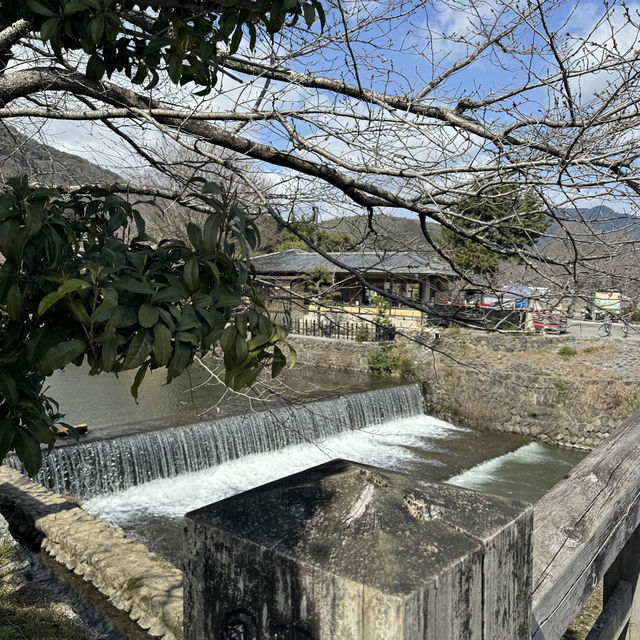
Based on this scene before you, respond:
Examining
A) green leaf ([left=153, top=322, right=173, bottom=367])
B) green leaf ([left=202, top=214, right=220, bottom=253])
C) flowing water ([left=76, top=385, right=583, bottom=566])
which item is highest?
green leaf ([left=202, top=214, right=220, bottom=253])

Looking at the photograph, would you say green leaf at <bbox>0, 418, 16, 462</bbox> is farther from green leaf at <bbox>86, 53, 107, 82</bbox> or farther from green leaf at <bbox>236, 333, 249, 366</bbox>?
green leaf at <bbox>86, 53, 107, 82</bbox>

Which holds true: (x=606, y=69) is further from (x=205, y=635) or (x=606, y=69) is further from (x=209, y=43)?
(x=205, y=635)

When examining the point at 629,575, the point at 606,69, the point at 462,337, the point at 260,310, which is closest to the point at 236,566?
the point at 260,310

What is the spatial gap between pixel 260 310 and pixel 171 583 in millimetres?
4304

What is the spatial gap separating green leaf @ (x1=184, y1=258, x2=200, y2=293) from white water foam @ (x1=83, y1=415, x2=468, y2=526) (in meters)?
5.08

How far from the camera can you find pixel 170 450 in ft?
28.4

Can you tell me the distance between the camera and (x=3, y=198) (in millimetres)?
745

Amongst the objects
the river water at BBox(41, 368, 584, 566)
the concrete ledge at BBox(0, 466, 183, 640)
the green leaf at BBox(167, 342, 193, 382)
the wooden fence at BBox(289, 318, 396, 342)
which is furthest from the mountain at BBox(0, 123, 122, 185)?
the wooden fence at BBox(289, 318, 396, 342)

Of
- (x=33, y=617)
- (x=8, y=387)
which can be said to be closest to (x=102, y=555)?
(x=33, y=617)

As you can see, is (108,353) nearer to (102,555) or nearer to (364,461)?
(102,555)

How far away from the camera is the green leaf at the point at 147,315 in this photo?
74 cm

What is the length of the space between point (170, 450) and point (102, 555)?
151 inches

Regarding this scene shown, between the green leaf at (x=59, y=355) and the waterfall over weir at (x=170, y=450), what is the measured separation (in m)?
5.78

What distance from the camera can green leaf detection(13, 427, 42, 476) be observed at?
0.84 m
